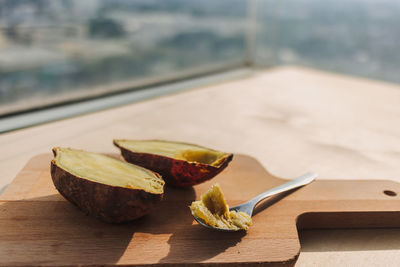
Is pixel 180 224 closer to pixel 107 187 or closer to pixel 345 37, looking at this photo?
pixel 107 187

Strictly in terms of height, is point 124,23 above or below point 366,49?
above

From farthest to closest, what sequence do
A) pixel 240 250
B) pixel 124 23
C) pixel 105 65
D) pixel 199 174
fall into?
pixel 105 65, pixel 124 23, pixel 199 174, pixel 240 250

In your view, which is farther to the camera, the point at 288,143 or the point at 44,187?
the point at 288,143

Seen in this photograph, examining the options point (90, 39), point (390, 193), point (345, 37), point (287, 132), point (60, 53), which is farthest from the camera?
point (345, 37)

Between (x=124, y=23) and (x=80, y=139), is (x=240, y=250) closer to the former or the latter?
(x=80, y=139)

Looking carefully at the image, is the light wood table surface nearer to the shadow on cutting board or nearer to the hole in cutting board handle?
the hole in cutting board handle

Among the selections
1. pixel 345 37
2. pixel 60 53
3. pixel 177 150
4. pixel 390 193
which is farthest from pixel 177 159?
pixel 345 37

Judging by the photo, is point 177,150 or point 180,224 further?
point 177,150

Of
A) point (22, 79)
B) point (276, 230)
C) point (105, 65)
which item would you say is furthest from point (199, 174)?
point (105, 65)

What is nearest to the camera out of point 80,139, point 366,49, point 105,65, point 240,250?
point 240,250
